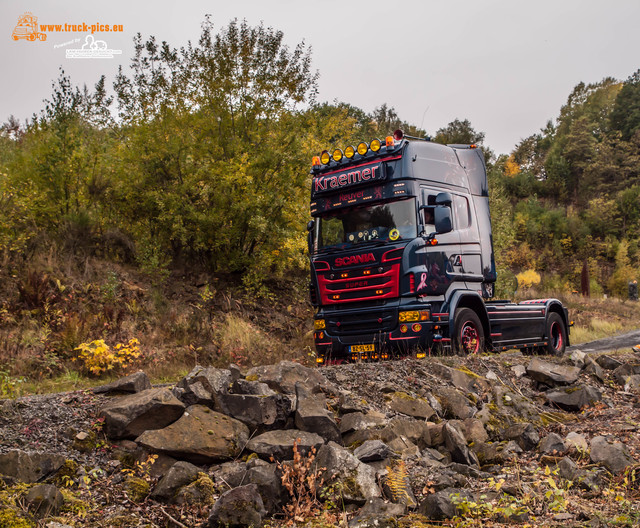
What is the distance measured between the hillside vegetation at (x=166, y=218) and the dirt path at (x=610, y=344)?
801 centimetres

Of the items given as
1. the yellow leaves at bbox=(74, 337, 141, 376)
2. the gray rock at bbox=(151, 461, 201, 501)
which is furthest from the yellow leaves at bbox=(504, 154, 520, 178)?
the gray rock at bbox=(151, 461, 201, 501)

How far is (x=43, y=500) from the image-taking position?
13.7 ft

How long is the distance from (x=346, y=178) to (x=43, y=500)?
7529 millimetres

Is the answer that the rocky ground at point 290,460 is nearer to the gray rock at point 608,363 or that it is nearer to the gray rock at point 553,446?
the gray rock at point 553,446

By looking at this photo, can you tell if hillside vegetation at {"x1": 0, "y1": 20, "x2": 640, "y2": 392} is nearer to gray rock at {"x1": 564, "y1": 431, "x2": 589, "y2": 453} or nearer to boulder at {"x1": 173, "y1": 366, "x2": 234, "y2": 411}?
boulder at {"x1": 173, "y1": 366, "x2": 234, "y2": 411}

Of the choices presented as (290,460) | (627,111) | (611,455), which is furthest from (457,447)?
(627,111)

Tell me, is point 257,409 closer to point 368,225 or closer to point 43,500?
point 43,500

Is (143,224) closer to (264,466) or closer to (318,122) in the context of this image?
(318,122)

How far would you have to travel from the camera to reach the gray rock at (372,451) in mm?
5383

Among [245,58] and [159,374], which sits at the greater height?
[245,58]

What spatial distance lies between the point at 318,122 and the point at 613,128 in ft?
204

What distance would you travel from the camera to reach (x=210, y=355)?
1190 centimetres

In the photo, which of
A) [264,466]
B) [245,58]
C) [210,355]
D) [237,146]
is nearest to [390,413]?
[264,466]

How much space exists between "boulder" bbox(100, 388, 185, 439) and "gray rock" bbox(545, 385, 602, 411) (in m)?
6.00
